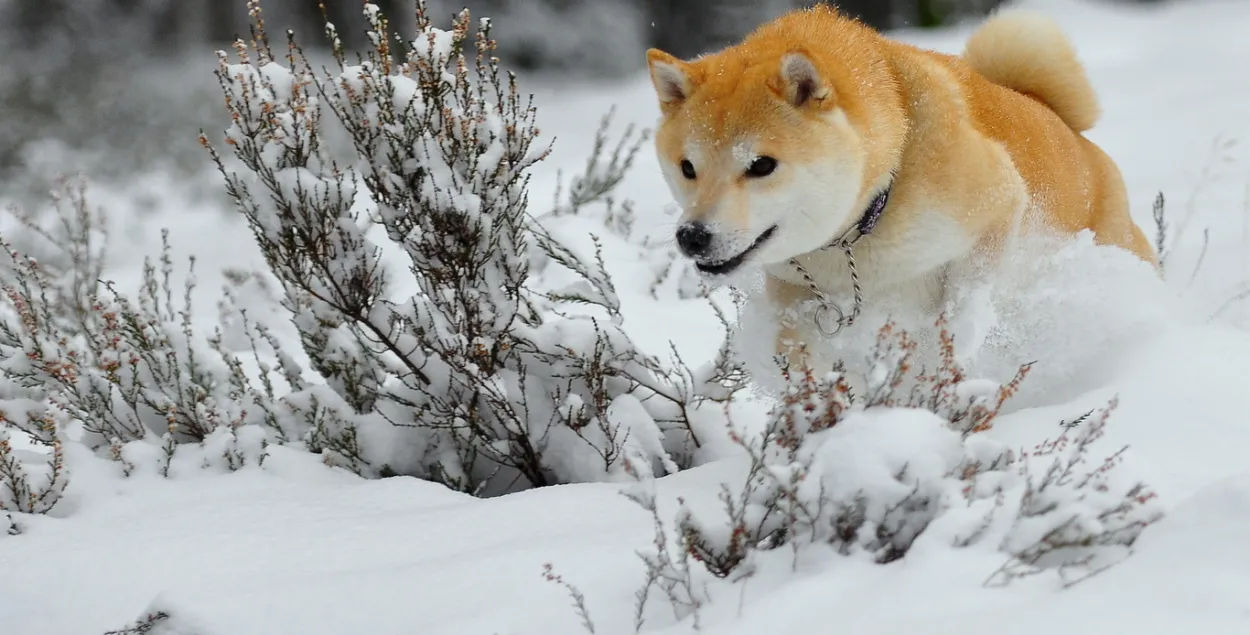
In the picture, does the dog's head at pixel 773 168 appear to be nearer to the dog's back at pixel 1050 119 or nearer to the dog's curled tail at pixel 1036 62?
the dog's back at pixel 1050 119

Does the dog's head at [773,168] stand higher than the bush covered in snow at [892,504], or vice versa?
the dog's head at [773,168]

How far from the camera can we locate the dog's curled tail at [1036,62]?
11.0ft

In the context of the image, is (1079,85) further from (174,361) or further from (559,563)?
(174,361)

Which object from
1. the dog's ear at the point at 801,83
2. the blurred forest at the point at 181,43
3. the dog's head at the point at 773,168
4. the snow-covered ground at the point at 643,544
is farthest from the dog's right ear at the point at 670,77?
the blurred forest at the point at 181,43

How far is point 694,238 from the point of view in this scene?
236cm

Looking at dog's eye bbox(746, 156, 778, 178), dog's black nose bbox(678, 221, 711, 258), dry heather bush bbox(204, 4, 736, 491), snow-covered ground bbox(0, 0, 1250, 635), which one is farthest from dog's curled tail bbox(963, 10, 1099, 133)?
dog's black nose bbox(678, 221, 711, 258)

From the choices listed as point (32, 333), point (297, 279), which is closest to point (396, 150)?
point (297, 279)

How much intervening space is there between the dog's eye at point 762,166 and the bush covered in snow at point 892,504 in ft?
2.77

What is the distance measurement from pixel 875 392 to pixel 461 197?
124 centimetres

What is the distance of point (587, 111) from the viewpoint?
1028 centimetres

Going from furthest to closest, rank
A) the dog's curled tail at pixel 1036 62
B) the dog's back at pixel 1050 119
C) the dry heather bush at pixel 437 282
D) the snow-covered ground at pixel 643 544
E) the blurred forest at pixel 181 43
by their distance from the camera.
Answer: the blurred forest at pixel 181 43, the dog's curled tail at pixel 1036 62, the dog's back at pixel 1050 119, the dry heather bush at pixel 437 282, the snow-covered ground at pixel 643 544

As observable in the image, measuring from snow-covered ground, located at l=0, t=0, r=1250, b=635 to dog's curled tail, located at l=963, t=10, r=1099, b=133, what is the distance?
70 cm

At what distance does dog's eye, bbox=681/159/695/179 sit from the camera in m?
2.58

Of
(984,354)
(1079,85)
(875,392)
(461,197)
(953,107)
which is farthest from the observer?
(1079,85)
